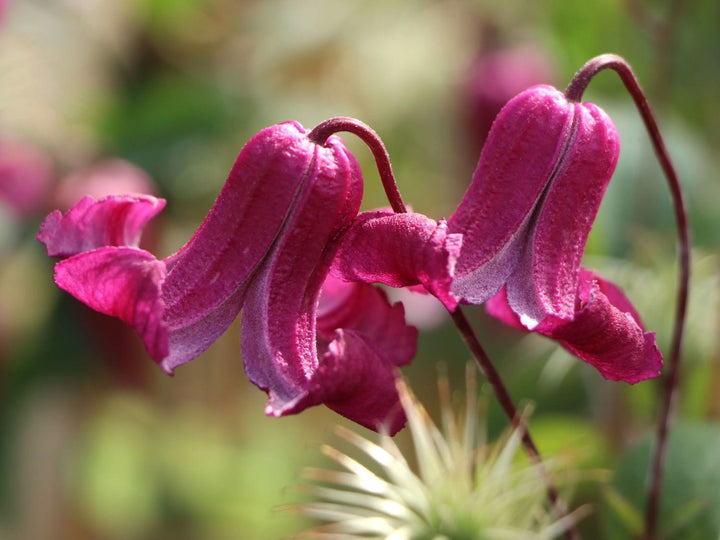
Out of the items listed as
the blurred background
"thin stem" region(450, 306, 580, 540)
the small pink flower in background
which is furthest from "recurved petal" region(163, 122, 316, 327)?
the small pink flower in background

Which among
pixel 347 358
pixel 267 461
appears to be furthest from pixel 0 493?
pixel 347 358

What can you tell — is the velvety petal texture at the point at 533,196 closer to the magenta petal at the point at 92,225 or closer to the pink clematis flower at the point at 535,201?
the pink clematis flower at the point at 535,201

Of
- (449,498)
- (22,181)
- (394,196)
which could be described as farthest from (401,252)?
(22,181)

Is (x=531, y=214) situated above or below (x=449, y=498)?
above

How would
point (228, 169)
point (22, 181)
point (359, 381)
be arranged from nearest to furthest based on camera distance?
1. point (359, 381)
2. point (22, 181)
3. point (228, 169)

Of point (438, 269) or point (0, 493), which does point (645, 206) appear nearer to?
point (438, 269)

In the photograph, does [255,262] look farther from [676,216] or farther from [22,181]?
[22,181]
